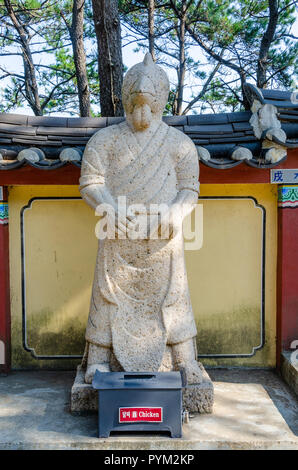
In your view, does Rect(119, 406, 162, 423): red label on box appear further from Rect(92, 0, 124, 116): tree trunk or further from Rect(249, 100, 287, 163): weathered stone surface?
Rect(92, 0, 124, 116): tree trunk

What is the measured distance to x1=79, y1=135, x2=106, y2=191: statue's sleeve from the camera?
449 cm

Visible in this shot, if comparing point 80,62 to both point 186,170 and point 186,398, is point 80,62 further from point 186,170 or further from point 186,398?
point 186,398

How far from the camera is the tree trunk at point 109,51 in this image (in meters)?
9.09

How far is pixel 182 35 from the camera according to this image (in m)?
13.8

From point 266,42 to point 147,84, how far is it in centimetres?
913

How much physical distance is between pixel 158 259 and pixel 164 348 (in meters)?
0.80

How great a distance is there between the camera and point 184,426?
4.22 meters

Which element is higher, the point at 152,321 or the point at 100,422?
the point at 152,321

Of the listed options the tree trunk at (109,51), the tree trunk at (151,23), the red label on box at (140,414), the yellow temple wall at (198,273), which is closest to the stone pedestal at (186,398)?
the red label on box at (140,414)

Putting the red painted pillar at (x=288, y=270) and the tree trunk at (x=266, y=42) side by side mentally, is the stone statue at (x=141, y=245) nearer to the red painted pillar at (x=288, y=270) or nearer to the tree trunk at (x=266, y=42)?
the red painted pillar at (x=288, y=270)

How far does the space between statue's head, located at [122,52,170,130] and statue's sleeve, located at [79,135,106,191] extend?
390 millimetres

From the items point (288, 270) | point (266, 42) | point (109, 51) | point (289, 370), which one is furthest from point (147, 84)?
point (266, 42)
